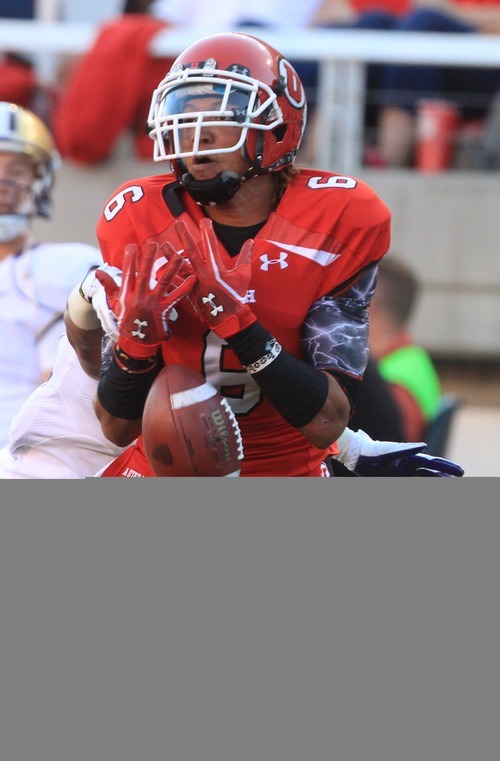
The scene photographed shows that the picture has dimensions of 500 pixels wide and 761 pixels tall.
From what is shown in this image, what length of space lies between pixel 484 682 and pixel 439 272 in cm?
541

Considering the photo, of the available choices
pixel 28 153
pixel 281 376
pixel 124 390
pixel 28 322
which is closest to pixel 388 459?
pixel 281 376

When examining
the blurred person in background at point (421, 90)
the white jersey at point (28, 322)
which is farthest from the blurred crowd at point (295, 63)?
the white jersey at point (28, 322)

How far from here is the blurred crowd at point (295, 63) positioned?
280 inches

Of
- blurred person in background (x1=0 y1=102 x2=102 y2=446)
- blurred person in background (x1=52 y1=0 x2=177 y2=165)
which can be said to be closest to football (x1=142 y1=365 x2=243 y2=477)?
blurred person in background (x1=0 y1=102 x2=102 y2=446)

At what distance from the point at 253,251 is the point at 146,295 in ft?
1.07

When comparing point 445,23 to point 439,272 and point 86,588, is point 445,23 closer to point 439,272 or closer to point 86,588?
point 439,272

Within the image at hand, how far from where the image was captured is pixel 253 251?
2.68 metres

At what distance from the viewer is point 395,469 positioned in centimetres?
299

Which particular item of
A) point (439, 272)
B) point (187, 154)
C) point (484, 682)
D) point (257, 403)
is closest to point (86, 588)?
point (484, 682)

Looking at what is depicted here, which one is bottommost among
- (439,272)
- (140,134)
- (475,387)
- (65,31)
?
(475,387)

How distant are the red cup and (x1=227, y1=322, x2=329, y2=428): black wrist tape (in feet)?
15.2

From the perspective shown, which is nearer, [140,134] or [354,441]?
[354,441]

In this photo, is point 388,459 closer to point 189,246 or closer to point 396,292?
point 189,246

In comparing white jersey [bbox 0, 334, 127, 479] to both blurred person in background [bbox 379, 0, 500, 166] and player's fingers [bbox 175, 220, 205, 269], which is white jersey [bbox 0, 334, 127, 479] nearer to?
player's fingers [bbox 175, 220, 205, 269]
